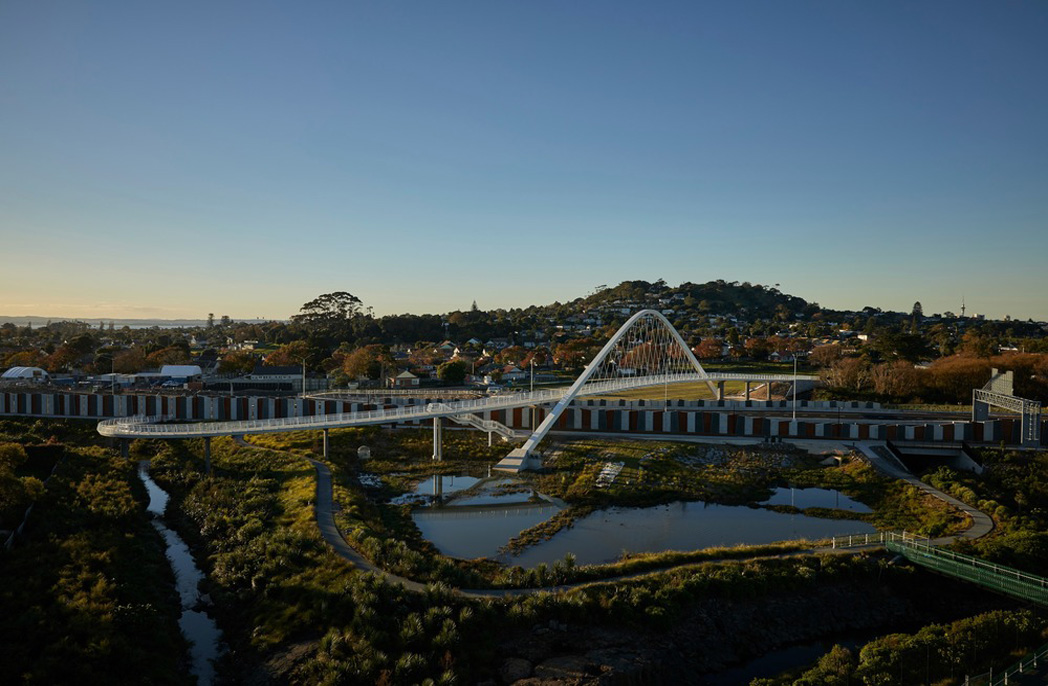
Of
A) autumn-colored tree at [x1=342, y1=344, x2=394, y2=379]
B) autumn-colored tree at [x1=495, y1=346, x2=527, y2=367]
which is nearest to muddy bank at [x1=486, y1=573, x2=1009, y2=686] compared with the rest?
autumn-colored tree at [x1=342, y1=344, x2=394, y2=379]

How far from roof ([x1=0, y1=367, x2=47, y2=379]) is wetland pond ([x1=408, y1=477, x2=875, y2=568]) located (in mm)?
57686

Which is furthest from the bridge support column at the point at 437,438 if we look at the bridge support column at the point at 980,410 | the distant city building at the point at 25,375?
the distant city building at the point at 25,375

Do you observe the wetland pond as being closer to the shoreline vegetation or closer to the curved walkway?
the shoreline vegetation

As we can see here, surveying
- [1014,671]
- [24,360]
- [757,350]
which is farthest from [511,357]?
[1014,671]

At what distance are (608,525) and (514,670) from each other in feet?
43.2

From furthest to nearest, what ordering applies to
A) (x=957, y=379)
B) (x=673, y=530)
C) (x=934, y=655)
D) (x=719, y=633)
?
1. (x=957, y=379)
2. (x=673, y=530)
3. (x=719, y=633)
4. (x=934, y=655)

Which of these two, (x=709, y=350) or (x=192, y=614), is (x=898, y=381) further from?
(x=192, y=614)

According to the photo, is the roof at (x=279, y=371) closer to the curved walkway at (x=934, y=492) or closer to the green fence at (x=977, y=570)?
the curved walkway at (x=934, y=492)

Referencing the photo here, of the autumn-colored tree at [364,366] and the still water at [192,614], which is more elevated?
the autumn-colored tree at [364,366]

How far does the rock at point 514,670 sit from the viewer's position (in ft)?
54.6

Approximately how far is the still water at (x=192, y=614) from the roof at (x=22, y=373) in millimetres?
50780

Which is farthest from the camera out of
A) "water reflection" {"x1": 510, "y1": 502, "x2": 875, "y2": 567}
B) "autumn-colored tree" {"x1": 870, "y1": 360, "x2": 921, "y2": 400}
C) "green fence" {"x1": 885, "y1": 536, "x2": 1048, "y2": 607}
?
"autumn-colored tree" {"x1": 870, "y1": 360, "x2": 921, "y2": 400}

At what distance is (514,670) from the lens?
1691 centimetres

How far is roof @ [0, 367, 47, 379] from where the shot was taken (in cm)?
6831
